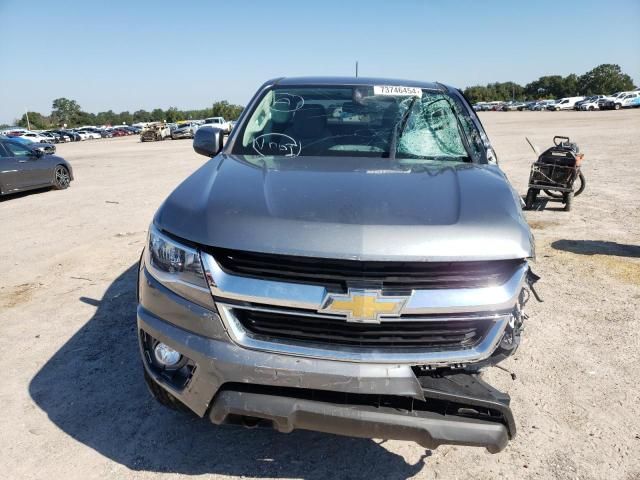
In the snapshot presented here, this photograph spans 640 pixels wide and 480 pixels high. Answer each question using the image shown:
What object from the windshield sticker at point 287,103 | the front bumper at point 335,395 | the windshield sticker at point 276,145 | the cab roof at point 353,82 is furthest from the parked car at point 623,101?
the front bumper at point 335,395

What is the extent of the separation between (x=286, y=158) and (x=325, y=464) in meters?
1.77

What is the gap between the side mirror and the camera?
3643mm

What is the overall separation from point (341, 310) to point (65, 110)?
505 feet

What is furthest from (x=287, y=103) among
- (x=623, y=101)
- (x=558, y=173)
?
(x=623, y=101)

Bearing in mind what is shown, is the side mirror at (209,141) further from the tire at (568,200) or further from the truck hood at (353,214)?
→ the tire at (568,200)

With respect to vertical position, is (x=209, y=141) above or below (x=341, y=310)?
above

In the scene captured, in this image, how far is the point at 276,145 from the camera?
3350 mm

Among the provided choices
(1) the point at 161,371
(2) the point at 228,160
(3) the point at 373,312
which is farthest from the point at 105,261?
(3) the point at 373,312

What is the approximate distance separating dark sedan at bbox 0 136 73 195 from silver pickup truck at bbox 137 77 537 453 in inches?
425

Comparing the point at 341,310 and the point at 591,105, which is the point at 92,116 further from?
the point at 341,310

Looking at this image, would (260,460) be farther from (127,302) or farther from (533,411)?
(127,302)

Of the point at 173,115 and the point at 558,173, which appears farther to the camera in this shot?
the point at 173,115

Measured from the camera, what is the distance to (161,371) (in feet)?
7.57

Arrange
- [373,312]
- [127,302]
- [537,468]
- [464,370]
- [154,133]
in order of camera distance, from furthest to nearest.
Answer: [154,133]
[127,302]
[537,468]
[464,370]
[373,312]
